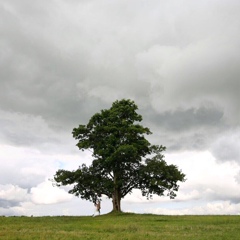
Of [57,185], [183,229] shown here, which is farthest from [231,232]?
[57,185]

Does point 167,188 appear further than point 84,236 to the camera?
Yes

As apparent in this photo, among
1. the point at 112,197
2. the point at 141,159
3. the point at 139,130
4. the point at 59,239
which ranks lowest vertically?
the point at 59,239

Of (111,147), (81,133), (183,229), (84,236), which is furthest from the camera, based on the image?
(81,133)

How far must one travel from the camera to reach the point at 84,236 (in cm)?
2278

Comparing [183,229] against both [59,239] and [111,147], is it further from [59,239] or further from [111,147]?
[111,147]

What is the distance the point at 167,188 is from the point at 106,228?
23.7 m

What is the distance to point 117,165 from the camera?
50188mm

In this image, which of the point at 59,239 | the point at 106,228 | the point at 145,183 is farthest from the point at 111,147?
the point at 59,239

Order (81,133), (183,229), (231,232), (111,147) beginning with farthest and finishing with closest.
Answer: (81,133)
(111,147)
(183,229)
(231,232)

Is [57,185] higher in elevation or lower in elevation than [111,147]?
lower

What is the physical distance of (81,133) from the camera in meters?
52.7

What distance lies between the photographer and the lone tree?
49.4 metres

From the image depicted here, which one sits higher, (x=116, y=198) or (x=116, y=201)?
(x=116, y=198)

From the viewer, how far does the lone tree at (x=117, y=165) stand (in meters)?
49.4
